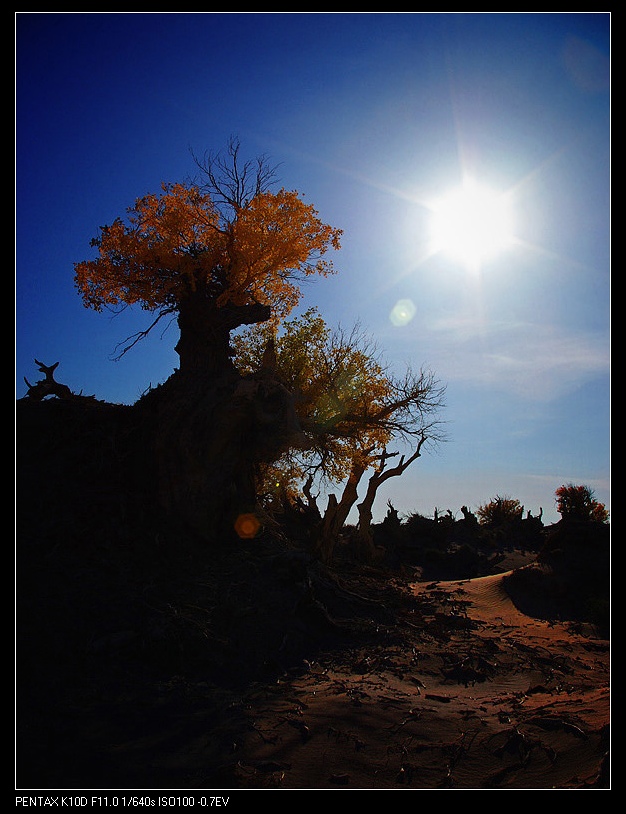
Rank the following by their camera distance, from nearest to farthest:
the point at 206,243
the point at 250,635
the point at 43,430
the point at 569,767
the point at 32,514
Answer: the point at 569,767, the point at 250,635, the point at 32,514, the point at 43,430, the point at 206,243

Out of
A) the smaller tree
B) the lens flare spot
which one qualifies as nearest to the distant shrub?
the smaller tree

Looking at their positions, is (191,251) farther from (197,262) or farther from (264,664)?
(264,664)

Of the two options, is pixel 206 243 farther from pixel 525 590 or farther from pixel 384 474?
pixel 525 590

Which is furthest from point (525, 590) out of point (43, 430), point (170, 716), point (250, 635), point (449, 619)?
point (43, 430)

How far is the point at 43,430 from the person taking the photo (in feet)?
47.1

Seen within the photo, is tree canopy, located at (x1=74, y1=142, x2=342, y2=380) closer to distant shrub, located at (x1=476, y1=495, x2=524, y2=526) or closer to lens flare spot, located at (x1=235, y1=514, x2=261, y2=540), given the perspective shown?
lens flare spot, located at (x1=235, y1=514, x2=261, y2=540)

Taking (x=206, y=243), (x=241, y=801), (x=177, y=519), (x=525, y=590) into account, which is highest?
(x=206, y=243)

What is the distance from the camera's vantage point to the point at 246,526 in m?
14.3

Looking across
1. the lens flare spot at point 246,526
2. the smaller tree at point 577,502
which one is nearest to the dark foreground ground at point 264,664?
the lens flare spot at point 246,526

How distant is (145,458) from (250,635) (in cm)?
640

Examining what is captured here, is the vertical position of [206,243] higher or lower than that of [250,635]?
higher

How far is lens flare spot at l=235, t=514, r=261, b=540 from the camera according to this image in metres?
14.1

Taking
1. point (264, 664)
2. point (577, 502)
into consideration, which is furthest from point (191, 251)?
point (577, 502)

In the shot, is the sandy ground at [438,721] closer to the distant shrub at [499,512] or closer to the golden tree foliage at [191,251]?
the golden tree foliage at [191,251]
